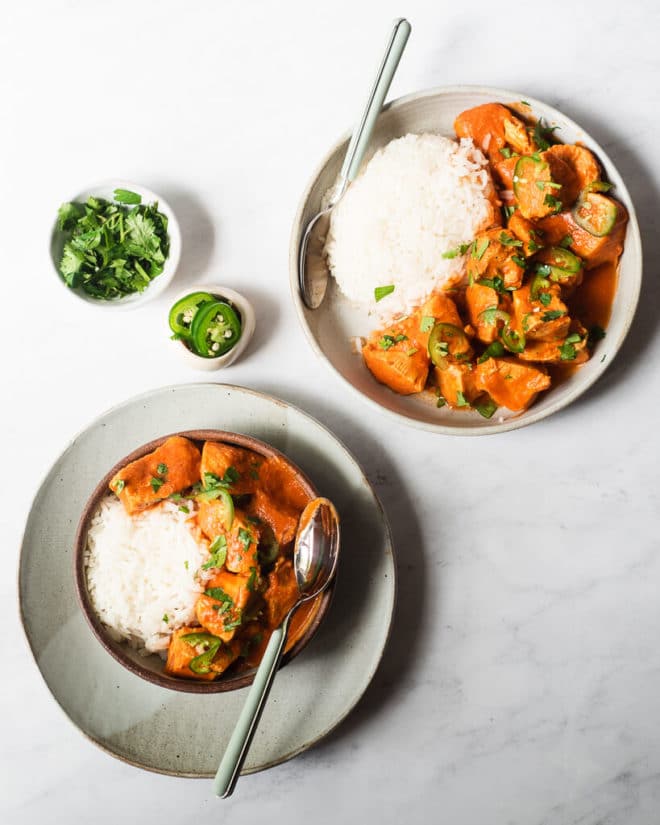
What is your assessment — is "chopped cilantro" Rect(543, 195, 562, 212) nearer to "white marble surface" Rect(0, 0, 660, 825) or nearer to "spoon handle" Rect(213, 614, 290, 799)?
"white marble surface" Rect(0, 0, 660, 825)

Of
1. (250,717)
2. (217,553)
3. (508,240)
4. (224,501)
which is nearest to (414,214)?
(508,240)

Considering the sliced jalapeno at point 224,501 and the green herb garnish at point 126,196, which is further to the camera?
the green herb garnish at point 126,196

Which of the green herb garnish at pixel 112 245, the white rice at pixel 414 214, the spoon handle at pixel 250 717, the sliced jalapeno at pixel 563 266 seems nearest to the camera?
the spoon handle at pixel 250 717

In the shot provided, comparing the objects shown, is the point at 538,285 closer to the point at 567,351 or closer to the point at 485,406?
the point at 567,351

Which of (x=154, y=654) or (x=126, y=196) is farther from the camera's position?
(x=126, y=196)

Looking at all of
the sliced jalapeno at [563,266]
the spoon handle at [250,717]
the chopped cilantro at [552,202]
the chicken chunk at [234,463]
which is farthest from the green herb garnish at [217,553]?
the chopped cilantro at [552,202]

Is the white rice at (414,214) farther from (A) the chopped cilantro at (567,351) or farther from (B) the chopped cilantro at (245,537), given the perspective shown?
(B) the chopped cilantro at (245,537)

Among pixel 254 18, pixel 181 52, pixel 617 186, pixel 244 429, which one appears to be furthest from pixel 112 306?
pixel 617 186
